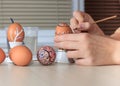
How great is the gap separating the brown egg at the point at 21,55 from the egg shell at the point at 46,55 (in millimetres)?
42

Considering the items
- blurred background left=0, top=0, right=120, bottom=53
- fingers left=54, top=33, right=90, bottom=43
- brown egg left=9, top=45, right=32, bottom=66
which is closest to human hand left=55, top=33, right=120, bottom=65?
fingers left=54, top=33, right=90, bottom=43

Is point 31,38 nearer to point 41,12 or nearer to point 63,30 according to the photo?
point 63,30

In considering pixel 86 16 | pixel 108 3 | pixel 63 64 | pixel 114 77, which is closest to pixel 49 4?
pixel 108 3

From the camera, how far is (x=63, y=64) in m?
1.07

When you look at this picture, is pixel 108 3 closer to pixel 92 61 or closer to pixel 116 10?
pixel 116 10

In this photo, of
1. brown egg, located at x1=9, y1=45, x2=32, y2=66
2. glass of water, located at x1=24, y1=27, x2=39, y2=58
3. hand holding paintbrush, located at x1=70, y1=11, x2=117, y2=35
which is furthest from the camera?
glass of water, located at x1=24, y1=27, x2=39, y2=58

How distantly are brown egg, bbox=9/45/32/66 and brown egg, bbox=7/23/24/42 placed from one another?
116mm

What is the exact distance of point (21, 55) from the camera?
0.99 metres

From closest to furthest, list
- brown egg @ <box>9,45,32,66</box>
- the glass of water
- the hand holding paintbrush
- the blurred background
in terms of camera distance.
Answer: brown egg @ <box>9,45,32,66</box>
the hand holding paintbrush
the glass of water
the blurred background

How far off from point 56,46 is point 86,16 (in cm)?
23

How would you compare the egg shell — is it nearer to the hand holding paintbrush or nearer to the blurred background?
the hand holding paintbrush

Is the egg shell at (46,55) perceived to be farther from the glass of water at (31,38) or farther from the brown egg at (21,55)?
the glass of water at (31,38)

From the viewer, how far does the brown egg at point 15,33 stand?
1.12 metres

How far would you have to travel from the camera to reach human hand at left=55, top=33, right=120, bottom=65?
103 centimetres
